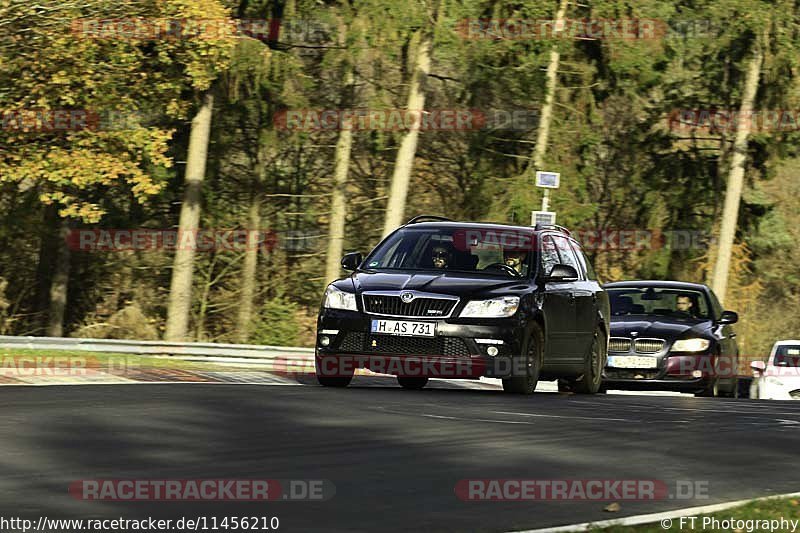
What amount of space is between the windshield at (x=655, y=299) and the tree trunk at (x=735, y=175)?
72.9ft

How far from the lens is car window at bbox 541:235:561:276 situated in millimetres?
17016

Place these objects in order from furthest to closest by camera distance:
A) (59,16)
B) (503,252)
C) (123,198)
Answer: (123,198) < (59,16) < (503,252)

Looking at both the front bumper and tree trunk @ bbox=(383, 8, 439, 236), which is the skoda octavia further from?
tree trunk @ bbox=(383, 8, 439, 236)

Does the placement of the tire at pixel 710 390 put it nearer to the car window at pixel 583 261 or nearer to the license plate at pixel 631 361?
the license plate at pixel 631 361

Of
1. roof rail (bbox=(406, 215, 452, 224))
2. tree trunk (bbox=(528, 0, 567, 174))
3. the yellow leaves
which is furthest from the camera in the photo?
tree trunk (bbox=(528, 0, 567, 174))

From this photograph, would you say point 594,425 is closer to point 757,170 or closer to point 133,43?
point 133,43

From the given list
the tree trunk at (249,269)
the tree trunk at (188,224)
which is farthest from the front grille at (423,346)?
the tree trunk at (249,269)

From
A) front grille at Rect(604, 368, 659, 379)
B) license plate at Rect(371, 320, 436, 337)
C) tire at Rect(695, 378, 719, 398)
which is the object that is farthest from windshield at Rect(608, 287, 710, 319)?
license plate at Rect(371, 320, 436, 337)

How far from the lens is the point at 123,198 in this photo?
43.4 meters

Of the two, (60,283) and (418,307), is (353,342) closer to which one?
(418,307)

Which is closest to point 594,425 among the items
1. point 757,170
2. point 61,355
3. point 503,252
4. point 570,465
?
point 570,465

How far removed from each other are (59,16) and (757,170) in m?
25.5

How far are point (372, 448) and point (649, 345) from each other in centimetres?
1107

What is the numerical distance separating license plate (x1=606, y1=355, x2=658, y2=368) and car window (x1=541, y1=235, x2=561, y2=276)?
3718 millimetres
